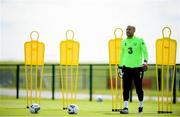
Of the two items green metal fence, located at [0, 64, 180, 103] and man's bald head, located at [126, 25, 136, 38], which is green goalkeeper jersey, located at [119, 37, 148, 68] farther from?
green metal fence, located at [0, 64, 180, 103]

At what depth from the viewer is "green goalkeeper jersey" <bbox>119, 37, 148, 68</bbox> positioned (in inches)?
400

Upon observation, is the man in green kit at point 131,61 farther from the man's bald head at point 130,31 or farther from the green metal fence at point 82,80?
the green metal fence at point 82,80

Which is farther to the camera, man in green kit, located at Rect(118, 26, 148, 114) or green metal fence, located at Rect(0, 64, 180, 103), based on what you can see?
green metal fence, located at Rect(0, 64, 180, 103)

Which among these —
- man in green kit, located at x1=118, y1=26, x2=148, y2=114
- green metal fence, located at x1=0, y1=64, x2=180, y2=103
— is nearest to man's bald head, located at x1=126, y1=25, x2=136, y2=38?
man in green kit, located at x1=118, y1=26, x2=148, y2=114

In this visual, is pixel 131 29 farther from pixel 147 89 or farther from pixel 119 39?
pixel 147 89

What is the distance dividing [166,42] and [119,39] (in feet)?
3.15

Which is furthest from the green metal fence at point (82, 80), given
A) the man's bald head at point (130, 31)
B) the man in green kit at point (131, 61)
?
the man's bald head at point (130, 31)

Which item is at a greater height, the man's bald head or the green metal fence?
the man's bald head

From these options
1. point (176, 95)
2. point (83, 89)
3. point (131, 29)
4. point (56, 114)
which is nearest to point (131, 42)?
point (131, 29)

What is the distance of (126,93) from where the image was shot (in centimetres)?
1020

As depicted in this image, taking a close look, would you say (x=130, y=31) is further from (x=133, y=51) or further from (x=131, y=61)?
(x=131, y=61)

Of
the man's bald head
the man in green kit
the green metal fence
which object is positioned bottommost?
the green metal fence

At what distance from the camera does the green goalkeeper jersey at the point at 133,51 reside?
33.4 ft

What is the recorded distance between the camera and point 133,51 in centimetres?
1023
